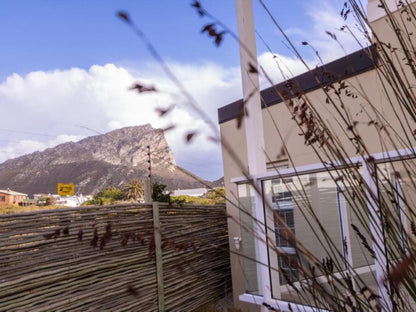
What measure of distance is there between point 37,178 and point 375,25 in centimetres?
4275

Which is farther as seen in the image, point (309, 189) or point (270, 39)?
point (309, 189)

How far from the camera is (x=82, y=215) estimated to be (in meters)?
4.38

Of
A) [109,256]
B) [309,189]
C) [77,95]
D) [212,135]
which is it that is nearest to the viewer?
[212,135]

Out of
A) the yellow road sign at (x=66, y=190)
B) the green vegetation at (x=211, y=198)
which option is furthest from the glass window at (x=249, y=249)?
the yellow road sign at (x=66, y=190)

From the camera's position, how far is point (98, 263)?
4422mm

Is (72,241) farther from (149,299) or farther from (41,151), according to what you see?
(41,151)

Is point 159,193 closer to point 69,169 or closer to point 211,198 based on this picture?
point 211,198

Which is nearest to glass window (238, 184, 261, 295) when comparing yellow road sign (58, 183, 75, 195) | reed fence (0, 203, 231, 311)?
reed fence (0, 203, 231, 311)

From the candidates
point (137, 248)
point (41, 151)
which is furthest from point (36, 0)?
point (41, 151)

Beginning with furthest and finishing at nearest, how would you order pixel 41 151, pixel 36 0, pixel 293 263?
1. pixel 41 151
2. pixel 36 0
3. pixel 293 263

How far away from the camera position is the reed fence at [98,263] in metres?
3.76

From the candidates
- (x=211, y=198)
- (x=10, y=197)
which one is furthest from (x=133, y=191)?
(x=211, y=198)

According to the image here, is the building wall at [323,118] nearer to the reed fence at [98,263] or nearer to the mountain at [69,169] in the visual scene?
the reed fence at [98,263]

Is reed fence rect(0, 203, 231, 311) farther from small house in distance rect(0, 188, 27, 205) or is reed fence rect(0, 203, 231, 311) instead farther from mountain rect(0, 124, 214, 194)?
small house in distance rect(0, 188, 27, 205)
